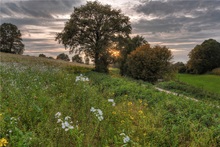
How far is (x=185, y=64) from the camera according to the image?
57.6 metres

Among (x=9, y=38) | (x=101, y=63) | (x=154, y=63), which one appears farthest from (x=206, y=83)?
(x=9, y=38)

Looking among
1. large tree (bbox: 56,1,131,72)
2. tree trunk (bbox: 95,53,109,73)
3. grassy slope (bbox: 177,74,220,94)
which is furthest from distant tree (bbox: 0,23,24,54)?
grassy slope (bbox: 177,74,220,94)

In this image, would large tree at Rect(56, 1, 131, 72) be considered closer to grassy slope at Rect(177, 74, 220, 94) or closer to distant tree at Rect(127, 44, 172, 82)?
distant tree at Rect(127, 44, 172, 82)

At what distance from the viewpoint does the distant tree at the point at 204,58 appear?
5238 centimetres

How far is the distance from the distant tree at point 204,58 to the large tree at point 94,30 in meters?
28.4

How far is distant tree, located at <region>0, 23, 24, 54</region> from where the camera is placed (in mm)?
51250

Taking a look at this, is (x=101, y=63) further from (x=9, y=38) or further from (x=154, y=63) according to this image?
(x=9, y=38)

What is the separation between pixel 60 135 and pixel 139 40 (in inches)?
1260

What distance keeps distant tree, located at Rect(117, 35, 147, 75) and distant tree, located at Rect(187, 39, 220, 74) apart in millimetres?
23419

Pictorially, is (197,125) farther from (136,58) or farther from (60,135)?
(136,58)

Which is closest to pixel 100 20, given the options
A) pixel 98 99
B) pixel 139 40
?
pixel 139 40

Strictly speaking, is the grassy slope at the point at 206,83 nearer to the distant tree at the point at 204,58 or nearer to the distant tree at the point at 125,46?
the distant tree at the point at 125,46

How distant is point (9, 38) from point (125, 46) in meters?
33.6

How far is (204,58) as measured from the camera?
5288cm
